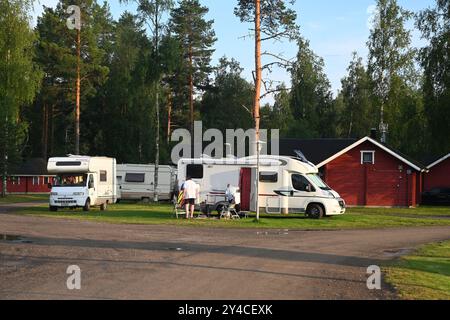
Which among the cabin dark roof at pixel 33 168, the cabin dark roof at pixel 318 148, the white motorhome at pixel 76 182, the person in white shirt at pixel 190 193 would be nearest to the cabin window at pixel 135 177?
the white motorhome at pixel 76 182

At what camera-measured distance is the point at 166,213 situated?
29.3 meters

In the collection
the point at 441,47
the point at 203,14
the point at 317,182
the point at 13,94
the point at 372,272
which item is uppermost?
the point at 203,14

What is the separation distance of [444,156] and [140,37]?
25.2m

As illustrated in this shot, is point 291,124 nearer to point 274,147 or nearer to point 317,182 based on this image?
point 274,147

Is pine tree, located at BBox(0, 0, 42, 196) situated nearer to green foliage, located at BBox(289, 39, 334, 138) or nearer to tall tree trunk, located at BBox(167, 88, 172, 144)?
tall tree trunk, located at BBox(167, 88, 172, 144)

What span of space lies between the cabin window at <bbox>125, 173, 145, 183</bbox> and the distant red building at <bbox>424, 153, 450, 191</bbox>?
2276cm

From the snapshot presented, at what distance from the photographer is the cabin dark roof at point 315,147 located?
141 ft

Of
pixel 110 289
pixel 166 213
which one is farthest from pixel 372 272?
pixel 166 213

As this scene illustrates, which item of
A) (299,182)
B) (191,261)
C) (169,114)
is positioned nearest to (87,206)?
(299,182)

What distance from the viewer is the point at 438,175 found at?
1981 inches

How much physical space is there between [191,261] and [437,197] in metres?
Answer: 37.7

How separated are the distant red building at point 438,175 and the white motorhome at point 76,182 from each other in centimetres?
2881

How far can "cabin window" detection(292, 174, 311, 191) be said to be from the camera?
2802 cm

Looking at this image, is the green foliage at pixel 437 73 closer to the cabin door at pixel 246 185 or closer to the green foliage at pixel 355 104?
the cabin door at pixel 246 185
